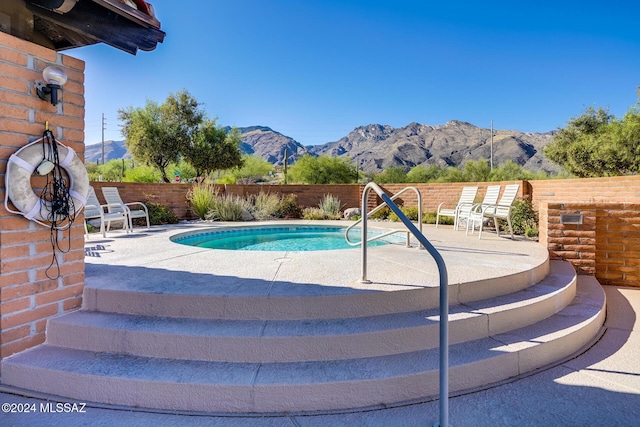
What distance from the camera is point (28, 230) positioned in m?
2.26

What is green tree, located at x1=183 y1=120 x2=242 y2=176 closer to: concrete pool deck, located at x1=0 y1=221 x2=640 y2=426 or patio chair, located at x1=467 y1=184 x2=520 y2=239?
concrete pool deck, located at x1=0 y1=221 x2=640 y2=426

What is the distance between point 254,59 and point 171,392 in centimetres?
2403

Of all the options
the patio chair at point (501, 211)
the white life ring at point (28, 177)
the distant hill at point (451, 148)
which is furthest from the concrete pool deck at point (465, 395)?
the distant hill at point (451, 148)

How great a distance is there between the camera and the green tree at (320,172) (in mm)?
28267

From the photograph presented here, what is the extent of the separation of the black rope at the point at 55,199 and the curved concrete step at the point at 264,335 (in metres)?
0.53

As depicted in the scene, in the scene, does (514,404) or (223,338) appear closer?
(514,404)

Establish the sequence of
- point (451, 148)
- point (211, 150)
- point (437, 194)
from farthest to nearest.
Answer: point (451, 148)
point (211, 150)
point (437, 194)

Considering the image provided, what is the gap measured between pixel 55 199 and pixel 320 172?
26646 millimetres

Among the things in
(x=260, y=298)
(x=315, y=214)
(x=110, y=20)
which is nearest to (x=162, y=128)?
(x=315, y=214)

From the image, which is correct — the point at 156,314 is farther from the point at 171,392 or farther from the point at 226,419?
the point at 226,419

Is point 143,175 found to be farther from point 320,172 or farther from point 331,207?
point 331,207

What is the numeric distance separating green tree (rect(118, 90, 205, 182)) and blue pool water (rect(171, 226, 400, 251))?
11.5 metres

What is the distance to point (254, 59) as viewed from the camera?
22625mm

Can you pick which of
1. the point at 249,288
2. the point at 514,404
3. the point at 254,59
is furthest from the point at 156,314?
the point at 254,59
